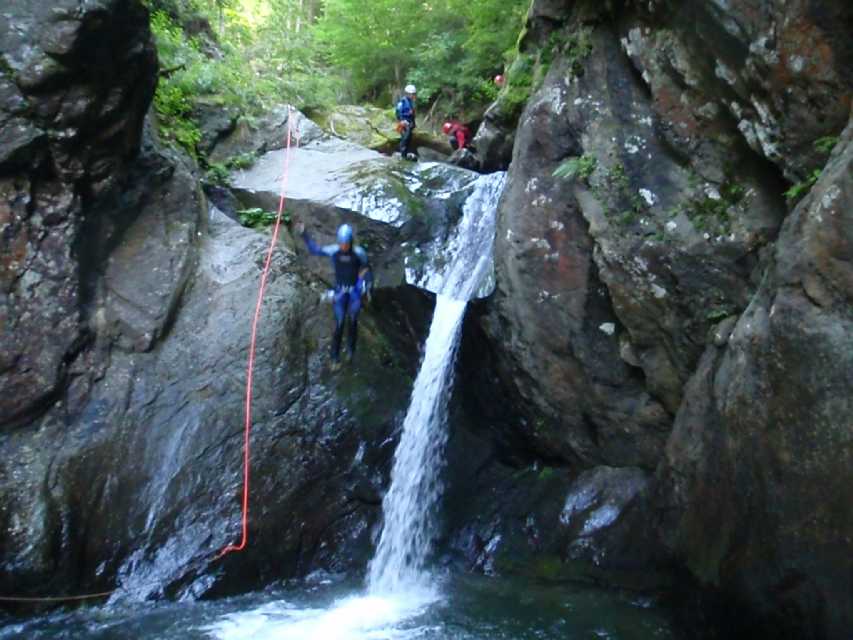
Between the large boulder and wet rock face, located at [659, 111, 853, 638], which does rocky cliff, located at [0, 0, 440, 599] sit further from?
wet rock face, located at [659, 111, 853, 638]

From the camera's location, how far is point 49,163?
736cm

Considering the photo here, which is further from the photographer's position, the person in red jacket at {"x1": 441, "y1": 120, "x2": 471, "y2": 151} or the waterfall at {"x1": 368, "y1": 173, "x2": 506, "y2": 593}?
the person in red jacket at {"x1": 441, "y1": 120, "x2": 471, "y2": 151}

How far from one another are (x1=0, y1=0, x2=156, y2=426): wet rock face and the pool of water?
233 centimetres

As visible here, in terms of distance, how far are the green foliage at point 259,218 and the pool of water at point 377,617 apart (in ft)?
16.5

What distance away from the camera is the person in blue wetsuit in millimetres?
8312

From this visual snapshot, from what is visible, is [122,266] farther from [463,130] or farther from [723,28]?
[463,130]

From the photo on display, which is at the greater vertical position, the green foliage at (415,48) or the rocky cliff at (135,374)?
the green foliage at (415,48)

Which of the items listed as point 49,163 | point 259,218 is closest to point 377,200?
point 259,218

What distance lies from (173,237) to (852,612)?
780 centimetres

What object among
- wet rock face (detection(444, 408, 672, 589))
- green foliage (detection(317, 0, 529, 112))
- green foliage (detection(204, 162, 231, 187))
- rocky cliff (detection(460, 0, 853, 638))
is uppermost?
green foliage (detection(317, 0, 529, 112))

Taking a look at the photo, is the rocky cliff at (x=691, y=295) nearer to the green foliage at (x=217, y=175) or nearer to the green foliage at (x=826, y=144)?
the green foliage at (x=826, y=144)

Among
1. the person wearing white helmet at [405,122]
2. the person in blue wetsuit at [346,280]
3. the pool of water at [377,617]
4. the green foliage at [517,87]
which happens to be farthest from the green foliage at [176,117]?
the pool of water at [377,617]

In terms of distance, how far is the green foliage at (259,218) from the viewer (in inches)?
393

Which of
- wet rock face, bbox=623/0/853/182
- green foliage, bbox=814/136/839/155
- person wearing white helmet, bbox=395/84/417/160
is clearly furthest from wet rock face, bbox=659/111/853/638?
person wearing white helmet, bbox=395/84/417/160
